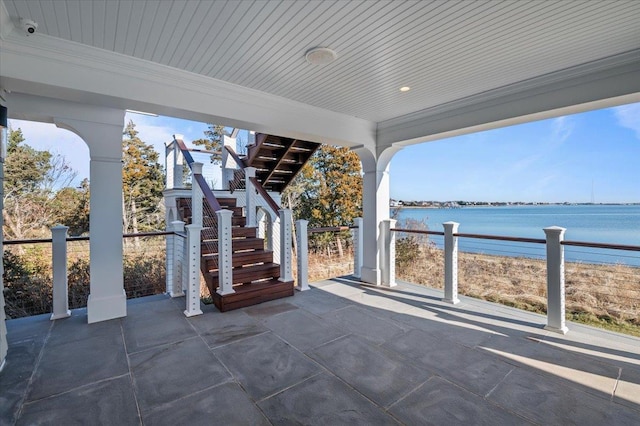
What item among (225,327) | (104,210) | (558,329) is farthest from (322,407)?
(104,210)

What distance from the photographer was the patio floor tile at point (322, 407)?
1.68 m

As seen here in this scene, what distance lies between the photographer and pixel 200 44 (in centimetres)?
232

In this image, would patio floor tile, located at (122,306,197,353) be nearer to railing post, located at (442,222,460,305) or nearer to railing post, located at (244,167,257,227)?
railing post, located at (244,167,257,227)

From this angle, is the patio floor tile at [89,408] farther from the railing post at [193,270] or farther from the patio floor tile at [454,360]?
the patio floor tile at [454,360]

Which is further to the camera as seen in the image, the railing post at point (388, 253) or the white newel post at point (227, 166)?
the white newel post at point (227, 166)

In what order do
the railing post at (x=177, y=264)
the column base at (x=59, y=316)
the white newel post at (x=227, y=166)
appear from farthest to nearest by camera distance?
the white newel post at (x=227, y=166) → the railing post at (x=177, y=264) → the column base at (x=59, y=316)

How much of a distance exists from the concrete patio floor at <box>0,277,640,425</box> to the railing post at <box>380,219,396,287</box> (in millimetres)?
1136

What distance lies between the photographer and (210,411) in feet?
5.78

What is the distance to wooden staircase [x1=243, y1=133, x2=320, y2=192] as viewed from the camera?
215 inches

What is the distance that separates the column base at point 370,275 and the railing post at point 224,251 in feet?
7.22

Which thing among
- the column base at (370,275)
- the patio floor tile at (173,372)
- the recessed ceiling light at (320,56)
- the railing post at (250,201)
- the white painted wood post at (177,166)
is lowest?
the patio floor tile at (173,372)

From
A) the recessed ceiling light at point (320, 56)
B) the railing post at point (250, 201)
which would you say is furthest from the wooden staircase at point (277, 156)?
the recessed ceiling light at point (320, 56)

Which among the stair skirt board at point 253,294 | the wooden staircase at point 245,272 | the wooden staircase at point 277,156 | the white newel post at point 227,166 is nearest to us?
the stair skirt board at point 253,294

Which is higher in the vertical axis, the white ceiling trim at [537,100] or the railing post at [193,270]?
the white ceiling trim at [537,100]
